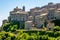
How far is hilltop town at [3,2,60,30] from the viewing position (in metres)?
46.0

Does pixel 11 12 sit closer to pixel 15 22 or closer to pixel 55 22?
pixel 15 22

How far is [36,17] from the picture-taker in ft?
184

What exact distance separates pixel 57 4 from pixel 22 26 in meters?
17.8

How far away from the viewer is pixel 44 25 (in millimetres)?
46875

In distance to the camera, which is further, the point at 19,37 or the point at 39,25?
the point at 39,25

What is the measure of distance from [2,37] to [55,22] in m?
9.76

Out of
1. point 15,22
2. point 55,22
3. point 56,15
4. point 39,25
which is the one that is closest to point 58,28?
point 55,22

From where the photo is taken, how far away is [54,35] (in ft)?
113

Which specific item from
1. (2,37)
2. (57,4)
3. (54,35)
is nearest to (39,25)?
(2,37)

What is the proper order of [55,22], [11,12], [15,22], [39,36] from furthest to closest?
1. [11,12]
2. [15,22]
3. [55,22]
4. [39,36]

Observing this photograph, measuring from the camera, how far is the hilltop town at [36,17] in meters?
46.0

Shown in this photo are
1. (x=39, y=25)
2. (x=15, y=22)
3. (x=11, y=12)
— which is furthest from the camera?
(x=11, y=12)

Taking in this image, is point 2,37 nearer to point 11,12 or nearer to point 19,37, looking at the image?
point 19,37

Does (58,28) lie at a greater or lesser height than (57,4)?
lesser
